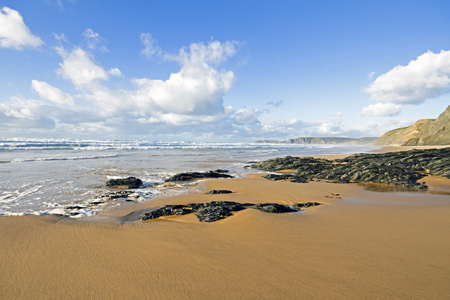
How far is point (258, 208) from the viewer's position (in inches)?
255

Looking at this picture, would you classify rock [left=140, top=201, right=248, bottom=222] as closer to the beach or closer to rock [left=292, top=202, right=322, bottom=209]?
the beach

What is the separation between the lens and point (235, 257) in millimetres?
3646

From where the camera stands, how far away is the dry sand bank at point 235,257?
280cm

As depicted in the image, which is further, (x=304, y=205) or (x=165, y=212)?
(x=304, y=205)

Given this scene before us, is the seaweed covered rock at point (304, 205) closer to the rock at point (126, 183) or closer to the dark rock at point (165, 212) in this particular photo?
the dark rock at point (165, 212)

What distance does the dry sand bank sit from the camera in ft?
9.19

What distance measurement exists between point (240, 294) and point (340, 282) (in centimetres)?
142

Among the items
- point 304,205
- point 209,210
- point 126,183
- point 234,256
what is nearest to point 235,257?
point 234,256

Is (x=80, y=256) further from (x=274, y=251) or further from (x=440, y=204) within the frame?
(x=440, y=204)

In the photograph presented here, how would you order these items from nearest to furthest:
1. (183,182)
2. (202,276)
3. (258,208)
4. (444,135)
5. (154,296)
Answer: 1. (154,296)
2. (202,276)
3. (258,208)
4. (183,182)
5. (444,135)

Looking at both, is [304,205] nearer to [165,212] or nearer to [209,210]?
[209,210]

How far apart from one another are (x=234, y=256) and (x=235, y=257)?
42mm

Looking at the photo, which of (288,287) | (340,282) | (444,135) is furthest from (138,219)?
(444,135)

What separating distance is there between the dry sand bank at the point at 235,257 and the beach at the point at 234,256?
2cm
